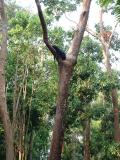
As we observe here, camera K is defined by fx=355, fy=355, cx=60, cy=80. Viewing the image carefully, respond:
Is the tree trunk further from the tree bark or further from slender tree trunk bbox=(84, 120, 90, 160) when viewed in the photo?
slender tree trunk bbox=(84, 120, 90, 160)

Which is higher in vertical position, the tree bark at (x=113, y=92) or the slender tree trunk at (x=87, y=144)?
the tree bark at (x=113, y=92)

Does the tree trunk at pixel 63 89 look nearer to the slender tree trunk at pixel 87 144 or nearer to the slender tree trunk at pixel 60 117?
the slender tree trunk at pixel 60 117

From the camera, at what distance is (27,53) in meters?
13.0

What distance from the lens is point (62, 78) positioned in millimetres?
6070

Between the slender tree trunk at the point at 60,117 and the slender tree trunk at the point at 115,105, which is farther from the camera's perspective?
the slender tree trunk at the point at 115,105

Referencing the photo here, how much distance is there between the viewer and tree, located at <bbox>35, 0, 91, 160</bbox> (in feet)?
18.8

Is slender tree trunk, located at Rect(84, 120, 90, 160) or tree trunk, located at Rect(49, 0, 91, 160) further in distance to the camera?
slender tree trunk, located at Rect(84, 120, 90, 160)

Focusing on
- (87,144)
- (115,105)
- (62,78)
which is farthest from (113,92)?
(62,78)

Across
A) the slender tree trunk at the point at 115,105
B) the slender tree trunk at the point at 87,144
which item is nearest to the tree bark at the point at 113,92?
the slender tree trunk at the point at 115,105

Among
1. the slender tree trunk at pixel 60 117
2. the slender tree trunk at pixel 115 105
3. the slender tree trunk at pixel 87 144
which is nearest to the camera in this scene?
the slender tree trunk at pixel 60 117

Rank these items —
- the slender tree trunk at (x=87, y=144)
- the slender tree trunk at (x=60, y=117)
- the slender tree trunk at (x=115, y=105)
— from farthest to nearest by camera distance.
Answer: the slender tree trunk at (x=87, y=144) < the slender tree trunk at (x=115, y=105) < the slender tree trunk at (x=60, y=117)

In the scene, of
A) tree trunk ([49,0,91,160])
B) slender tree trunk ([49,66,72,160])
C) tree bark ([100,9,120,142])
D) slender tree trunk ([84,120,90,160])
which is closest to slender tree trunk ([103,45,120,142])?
tree bark ([100,9,120,142])

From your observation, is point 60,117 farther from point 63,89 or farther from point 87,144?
point 87,144

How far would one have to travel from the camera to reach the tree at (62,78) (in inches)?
226
